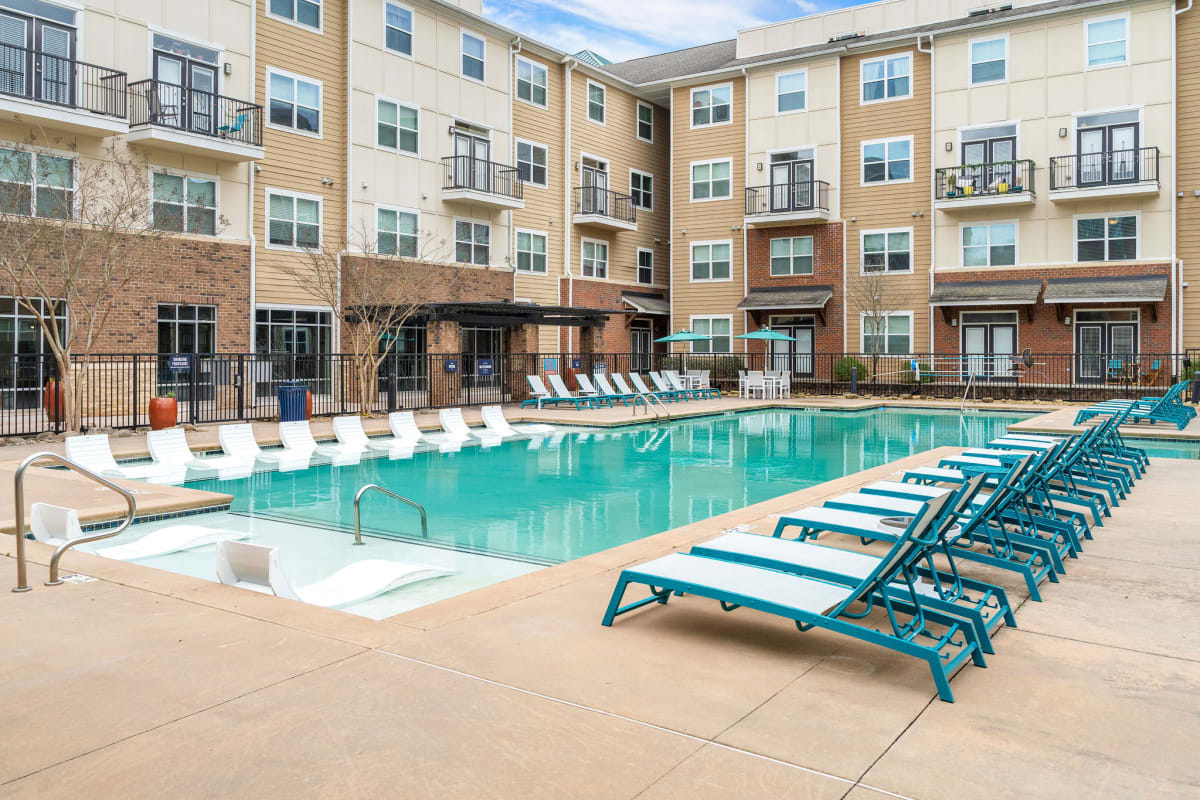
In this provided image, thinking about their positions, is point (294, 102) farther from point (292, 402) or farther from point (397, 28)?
point (292, 402)

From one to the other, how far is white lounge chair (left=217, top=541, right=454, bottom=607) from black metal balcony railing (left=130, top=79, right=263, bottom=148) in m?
16.1

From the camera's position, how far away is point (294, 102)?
75.7 ft

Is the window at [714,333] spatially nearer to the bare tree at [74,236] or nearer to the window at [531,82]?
the window at [531,82]

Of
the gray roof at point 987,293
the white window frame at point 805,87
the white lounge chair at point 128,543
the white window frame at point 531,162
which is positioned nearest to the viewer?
the white lounge chair at point 128,543

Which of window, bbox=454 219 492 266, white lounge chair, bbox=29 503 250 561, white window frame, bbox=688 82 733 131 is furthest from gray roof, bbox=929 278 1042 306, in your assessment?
white lounge chair, bbox=29 503 250 561

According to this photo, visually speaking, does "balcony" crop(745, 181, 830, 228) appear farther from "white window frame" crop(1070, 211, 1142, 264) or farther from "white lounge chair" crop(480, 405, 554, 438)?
"white lounge chair" crop(480, 405, 554, 438)

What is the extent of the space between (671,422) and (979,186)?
48.1 ft

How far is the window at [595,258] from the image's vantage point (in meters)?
32.6

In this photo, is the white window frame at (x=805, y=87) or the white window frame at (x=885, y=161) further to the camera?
the white window frame at (x=805, y=87)

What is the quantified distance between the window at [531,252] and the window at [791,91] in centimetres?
1003

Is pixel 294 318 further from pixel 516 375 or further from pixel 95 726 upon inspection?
pixel 95 726

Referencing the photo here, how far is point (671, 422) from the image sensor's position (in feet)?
68.4

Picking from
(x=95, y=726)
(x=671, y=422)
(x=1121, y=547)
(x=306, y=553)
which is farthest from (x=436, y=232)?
(x=95, y=726)

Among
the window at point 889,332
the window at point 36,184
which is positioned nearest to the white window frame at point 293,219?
the window at point 36,184
